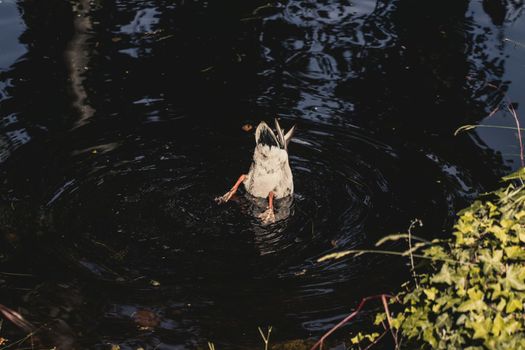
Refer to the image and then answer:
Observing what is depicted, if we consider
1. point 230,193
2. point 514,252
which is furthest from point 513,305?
point 230,193

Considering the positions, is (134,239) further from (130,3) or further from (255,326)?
(130,3)

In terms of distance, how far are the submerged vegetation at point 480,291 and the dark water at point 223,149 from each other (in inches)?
61.7

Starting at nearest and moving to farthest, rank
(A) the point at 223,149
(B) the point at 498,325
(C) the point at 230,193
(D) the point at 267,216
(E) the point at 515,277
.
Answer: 1. (B) the point at 498,325
2. (E) the point at 515,277
3. (D) the point at 267,216
4. (C) the point at 230,193
5. (A) the point at 223,149

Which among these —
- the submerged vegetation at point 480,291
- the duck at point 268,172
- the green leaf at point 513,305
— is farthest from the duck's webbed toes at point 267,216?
the green leaf at point 513,305

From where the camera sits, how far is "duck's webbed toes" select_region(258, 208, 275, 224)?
255 inches

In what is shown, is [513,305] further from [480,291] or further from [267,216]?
[267,216]

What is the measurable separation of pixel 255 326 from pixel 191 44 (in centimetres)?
518

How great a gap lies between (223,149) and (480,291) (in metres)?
4.46

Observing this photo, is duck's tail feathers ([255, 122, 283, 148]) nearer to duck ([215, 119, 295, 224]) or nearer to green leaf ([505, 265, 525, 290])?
duck ([215, 119, 295, 224])

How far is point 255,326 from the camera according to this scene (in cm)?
486

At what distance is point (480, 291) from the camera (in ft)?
10.5

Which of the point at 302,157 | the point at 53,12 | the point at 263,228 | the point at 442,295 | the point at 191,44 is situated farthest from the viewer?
the point at 53,12

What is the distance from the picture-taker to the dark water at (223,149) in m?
5.18

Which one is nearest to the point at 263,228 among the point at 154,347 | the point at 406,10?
the point at 154,347
